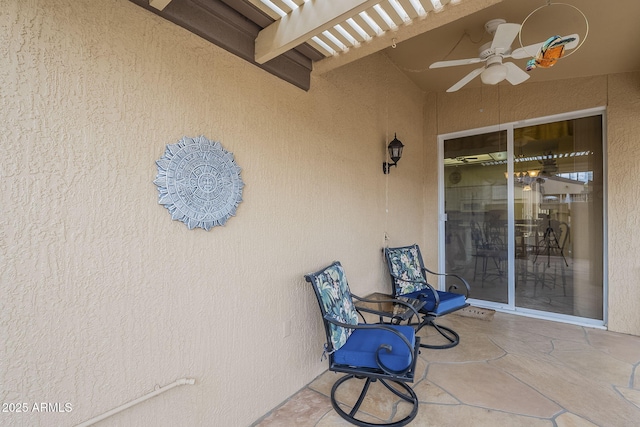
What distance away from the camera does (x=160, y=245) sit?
1465 mm

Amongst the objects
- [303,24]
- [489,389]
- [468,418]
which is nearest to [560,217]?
[489,389]

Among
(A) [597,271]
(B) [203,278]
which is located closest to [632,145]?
(A) [597,271]

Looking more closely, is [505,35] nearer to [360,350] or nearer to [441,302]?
[441,302]

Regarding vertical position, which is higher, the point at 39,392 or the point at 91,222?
the point at 91,222

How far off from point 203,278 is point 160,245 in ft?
1.02

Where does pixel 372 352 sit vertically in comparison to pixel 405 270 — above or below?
below

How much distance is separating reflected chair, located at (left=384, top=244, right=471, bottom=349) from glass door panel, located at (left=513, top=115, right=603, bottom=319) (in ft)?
4.10

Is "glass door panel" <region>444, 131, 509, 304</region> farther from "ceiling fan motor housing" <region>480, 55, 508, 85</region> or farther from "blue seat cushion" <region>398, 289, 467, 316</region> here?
"ceiling fan motor housing" <region>480, 55, 508, 85</region>

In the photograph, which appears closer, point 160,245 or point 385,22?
point 160,245

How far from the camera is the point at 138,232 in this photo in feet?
4.56

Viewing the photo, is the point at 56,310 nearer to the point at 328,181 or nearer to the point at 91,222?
the point at 91,222

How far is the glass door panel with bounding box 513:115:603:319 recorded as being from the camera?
11.7 ft

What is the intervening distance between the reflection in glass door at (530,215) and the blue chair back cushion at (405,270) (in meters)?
1.15

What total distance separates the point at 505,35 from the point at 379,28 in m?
1.06
